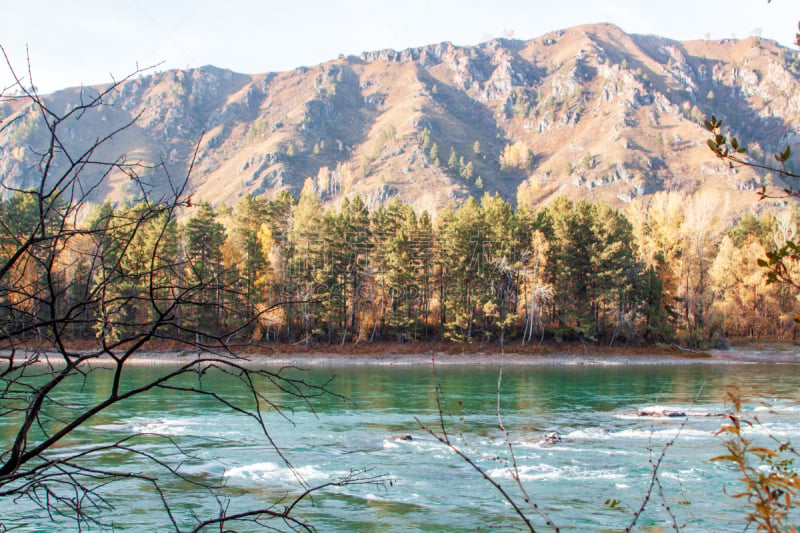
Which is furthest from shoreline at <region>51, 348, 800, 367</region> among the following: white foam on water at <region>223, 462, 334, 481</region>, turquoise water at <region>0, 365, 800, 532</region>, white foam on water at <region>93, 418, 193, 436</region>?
white foam on water at <region>223, 462, 334, 481</region>

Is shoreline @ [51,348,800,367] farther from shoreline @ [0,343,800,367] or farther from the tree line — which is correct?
the tree line

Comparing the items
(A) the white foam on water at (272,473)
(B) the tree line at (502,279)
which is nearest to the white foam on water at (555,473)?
(A) the white foam on water at (272,473)

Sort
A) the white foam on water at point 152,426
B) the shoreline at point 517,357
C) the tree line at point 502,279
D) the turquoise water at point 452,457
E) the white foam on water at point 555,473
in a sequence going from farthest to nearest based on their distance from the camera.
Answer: the tree line at point 502,279 → the shoreline at point 517,357 → the white foam on water at point 152,426 → the white foam on water at point 555,473 → the turquoise water at point 452,457

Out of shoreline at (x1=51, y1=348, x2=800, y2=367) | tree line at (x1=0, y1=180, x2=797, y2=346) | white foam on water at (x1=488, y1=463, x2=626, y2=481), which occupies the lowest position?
shoreline at (x1=51, y1=348, x2=800, y2=367)

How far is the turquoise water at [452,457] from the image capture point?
12.7 metres

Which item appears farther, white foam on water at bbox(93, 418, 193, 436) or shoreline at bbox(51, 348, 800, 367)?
shoreline at bbox(51, 348, 800, 367)

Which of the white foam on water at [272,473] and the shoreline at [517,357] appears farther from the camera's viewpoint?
the shoreline at [517,357]

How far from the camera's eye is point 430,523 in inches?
486

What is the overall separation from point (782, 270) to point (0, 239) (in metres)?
4.61

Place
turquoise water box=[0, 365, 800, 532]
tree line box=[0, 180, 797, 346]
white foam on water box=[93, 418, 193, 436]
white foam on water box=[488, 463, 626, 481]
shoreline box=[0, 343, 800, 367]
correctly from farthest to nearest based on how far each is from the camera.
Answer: tree line box=[0, 180, 797, 346]
shoreline box=[0, 343, 800, 367]
white foam on water box=[93, 418, 193, 436]
white foam on water box=[488, 463, 626, 481]
turquoise water box=[0, 365, 800, 532]

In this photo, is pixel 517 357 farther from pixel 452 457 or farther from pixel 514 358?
pixel 452 457

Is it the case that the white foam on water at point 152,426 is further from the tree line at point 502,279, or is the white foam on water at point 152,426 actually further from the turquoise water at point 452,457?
the tree line at point 502,279

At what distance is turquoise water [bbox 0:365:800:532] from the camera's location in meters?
12.7

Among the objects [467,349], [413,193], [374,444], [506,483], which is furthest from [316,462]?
[413,193]
